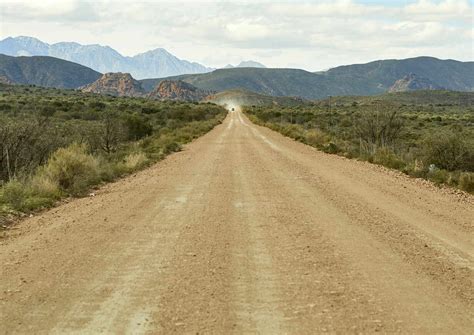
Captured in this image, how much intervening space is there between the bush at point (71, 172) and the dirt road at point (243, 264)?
1.37 meters

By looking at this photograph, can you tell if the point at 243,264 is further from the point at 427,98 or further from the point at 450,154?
the point at 427,98

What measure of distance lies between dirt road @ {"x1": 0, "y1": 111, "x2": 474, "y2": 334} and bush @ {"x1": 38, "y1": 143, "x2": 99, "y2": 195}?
1.37 m

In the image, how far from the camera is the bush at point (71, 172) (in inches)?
582

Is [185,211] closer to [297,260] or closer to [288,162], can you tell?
[297,260]

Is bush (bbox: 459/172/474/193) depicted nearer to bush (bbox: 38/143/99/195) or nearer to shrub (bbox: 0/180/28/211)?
bush (bbox: 38/143/99/195)

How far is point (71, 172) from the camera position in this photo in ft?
51.3

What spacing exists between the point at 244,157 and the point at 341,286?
17.8m

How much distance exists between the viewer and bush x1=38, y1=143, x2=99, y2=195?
48.5 ft

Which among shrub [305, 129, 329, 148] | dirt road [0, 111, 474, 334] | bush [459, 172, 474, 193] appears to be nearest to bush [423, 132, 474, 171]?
bush [459, 172, 474, 193]

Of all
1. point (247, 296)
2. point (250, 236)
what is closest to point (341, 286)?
point (247, 296)

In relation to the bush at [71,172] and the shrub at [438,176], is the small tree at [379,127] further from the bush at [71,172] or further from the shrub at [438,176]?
the bush at [71,172]

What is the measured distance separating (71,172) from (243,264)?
31.1ft

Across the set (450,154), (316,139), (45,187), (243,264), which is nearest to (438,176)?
(450,154)

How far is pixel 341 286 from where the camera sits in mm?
6504
